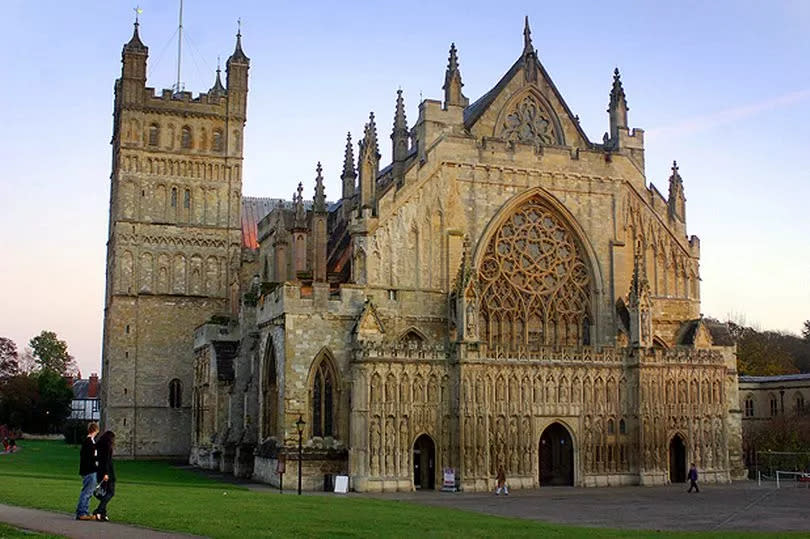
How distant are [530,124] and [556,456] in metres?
15.0

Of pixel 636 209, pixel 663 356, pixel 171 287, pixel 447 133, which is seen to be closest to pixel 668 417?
pixel 663 356

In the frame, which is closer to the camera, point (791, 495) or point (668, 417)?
point (791, 495)

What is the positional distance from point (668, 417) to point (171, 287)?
3256cm

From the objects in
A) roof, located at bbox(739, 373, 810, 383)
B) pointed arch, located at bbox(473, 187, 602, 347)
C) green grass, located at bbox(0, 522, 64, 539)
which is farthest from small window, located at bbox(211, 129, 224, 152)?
green grass, located at bbox(0, 522, 64, 539)

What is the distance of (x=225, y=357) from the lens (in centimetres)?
4959

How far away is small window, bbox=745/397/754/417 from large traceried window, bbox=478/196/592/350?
25491 mm

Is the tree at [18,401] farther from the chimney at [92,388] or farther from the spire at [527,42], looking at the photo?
the spire at [527,42]

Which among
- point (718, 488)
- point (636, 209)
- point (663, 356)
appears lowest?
point (718, 488)

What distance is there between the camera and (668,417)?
40.6m

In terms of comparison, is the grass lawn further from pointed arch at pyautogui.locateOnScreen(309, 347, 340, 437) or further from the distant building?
the distant building

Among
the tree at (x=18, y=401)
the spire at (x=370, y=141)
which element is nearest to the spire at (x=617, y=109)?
the spire at (x=370, y=141)

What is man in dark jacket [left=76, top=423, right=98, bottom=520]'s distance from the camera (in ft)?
59.6

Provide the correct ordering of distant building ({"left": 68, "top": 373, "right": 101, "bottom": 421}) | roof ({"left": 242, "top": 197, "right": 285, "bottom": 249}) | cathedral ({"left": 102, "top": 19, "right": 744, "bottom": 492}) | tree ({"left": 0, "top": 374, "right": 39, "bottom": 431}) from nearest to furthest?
cathedral ({"left": 102, "top": 19, "right": 744, "bottom": 492})
roof ({"left": 242, "top": 197, "right": 285, "bottom": 249})
tree ({"left": 0, "top": 374, "right": 39, "bottom": 431})
distant building ({"left": 68, "top": 373, "right": 101, "bottom": 421})

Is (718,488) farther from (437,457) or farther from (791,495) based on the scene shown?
(437,457)
